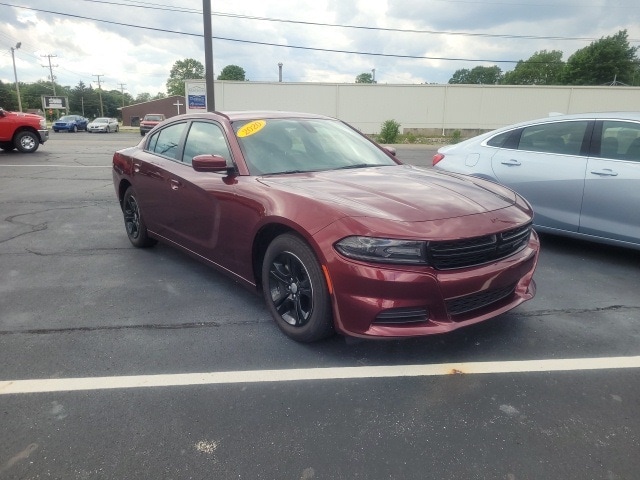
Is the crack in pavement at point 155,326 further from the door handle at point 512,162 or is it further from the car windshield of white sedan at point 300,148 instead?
the door handle at point 512,162

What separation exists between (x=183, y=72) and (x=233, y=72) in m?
17.4

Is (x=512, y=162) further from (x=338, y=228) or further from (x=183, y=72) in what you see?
(x=183, y=72)

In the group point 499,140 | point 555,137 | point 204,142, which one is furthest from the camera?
point 499,140

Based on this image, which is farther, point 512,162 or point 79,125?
point 79,125

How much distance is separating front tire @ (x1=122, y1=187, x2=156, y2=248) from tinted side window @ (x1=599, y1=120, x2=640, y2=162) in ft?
15.3

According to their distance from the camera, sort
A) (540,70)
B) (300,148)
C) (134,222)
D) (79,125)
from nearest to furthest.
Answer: (300,148) < (134,222) < (79,125) < (540,70)

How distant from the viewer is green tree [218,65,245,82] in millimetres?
96812

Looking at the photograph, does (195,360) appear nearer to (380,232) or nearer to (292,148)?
(380,232)

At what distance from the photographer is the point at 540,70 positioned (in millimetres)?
91812

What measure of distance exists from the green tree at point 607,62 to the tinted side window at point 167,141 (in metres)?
80.9

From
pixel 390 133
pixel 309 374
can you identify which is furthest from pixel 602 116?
pixel 390 133

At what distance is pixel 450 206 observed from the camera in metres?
2.96

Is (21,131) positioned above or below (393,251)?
above

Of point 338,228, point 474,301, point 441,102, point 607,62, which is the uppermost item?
point 607,62
